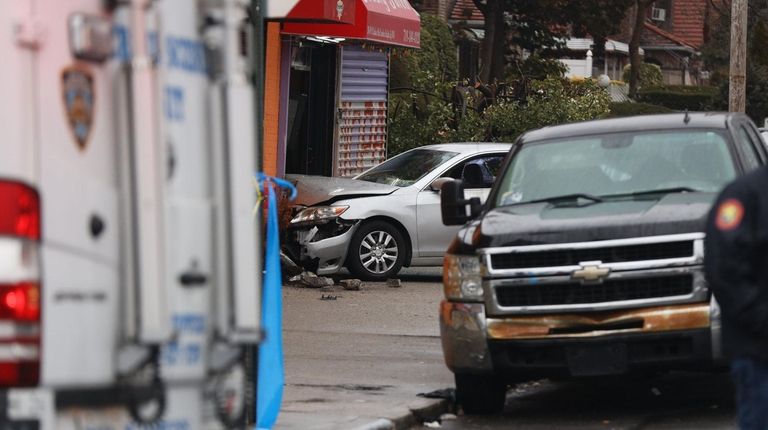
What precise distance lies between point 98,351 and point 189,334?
1.40 feet

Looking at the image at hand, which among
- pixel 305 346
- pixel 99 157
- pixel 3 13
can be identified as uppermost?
pixel 3 13

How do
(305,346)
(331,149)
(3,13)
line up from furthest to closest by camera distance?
(331,149) → (305,346) → (3,13)

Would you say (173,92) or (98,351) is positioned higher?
(173,92)

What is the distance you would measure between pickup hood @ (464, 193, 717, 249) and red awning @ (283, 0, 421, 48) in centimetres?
886

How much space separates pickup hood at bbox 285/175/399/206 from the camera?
1712 centimetres

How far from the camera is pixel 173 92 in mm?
5297

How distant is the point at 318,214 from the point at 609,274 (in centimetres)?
813

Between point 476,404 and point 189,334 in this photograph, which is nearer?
point 189,334

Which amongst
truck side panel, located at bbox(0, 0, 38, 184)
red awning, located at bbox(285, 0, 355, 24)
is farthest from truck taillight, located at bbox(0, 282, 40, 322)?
red awning, located at bbox(285, 0, 355, 24)

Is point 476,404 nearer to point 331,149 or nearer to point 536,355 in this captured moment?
point 536,355

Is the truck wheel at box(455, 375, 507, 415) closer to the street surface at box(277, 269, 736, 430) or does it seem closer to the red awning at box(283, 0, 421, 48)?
the street surface at box(277, 269, 736, 430)

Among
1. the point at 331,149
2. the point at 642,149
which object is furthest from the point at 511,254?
the point at 331,149

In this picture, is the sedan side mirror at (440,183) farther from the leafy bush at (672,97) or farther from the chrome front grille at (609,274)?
the leafy bush at (672,97)

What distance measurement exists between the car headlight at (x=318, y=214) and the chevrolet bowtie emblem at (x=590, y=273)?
8.05m
